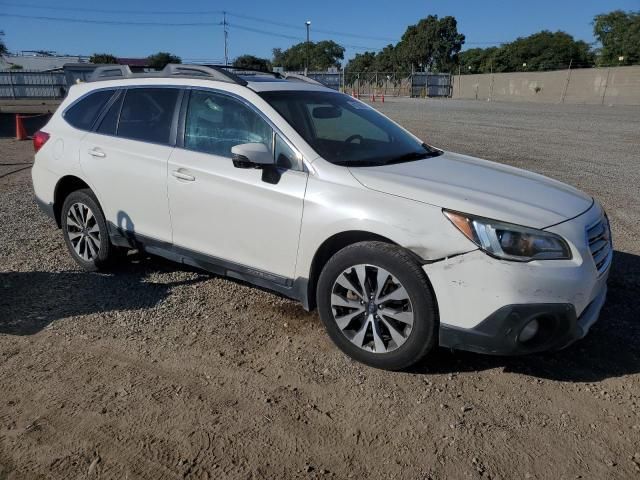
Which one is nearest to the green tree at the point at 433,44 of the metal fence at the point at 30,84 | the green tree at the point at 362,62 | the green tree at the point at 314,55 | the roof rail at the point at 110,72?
the green tree at the point at 362,62

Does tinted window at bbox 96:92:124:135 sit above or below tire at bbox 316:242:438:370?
above

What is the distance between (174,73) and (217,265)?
170 centimetres

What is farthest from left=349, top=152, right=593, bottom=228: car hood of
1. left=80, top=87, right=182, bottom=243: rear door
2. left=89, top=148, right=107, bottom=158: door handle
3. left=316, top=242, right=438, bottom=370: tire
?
left=89, top=148, right=107, bottom=158: door handle

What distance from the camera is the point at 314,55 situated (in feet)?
392

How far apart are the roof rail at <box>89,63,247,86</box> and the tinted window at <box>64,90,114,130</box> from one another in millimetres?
216

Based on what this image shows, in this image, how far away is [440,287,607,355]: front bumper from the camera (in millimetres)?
2934

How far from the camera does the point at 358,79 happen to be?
59.8m

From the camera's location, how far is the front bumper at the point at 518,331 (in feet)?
9.62

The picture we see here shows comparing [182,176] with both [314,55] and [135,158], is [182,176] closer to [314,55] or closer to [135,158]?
[135,158]

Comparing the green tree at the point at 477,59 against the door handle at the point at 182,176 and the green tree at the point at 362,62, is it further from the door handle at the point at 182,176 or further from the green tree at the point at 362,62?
the door handle at the point at 182,176

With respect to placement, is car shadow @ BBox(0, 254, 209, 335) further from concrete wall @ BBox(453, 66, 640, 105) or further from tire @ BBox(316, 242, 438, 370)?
concrete wall @ BBox(453, 66, 640, 105)

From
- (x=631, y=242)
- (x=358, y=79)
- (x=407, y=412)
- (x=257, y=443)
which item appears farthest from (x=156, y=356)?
(x=358, y=79)

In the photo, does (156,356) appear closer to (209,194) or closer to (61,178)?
(209,194)

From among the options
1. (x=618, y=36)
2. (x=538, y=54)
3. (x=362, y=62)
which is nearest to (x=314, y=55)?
(x=362, y=62)
